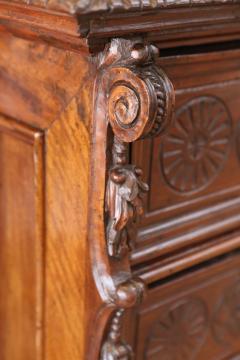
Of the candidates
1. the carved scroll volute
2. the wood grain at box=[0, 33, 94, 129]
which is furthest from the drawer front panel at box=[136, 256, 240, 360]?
the wood grain at box=[0, 33, 94, 129]

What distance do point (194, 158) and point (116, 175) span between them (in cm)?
16

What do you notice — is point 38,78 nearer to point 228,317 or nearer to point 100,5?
point 100,5

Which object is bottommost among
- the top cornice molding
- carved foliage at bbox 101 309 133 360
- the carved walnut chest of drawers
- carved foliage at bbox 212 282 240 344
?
carved foliage at bbox 212 282 240 344

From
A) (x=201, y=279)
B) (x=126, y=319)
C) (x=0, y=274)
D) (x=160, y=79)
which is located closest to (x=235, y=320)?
(x=201, y=279)

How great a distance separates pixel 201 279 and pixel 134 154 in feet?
0.85

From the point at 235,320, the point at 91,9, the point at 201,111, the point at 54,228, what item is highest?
the point at 91,9

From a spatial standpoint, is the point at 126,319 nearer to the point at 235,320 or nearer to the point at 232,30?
the point at 235,320

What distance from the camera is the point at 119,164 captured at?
62cm

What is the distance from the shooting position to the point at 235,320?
3.12 feet

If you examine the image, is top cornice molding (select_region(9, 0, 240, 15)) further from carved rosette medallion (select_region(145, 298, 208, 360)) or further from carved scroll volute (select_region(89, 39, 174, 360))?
carved rosette medallion (select_region(145, 298, 208, 360))

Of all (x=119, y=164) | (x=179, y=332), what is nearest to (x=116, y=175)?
(x=119, y=164)

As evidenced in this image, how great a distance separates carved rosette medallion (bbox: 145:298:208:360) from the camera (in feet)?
2.74

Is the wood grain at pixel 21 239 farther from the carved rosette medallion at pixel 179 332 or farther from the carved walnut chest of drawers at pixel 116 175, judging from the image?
the carved rosette medallion at pixel 179 332

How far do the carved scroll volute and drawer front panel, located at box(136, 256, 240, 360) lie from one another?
106 millimetres
